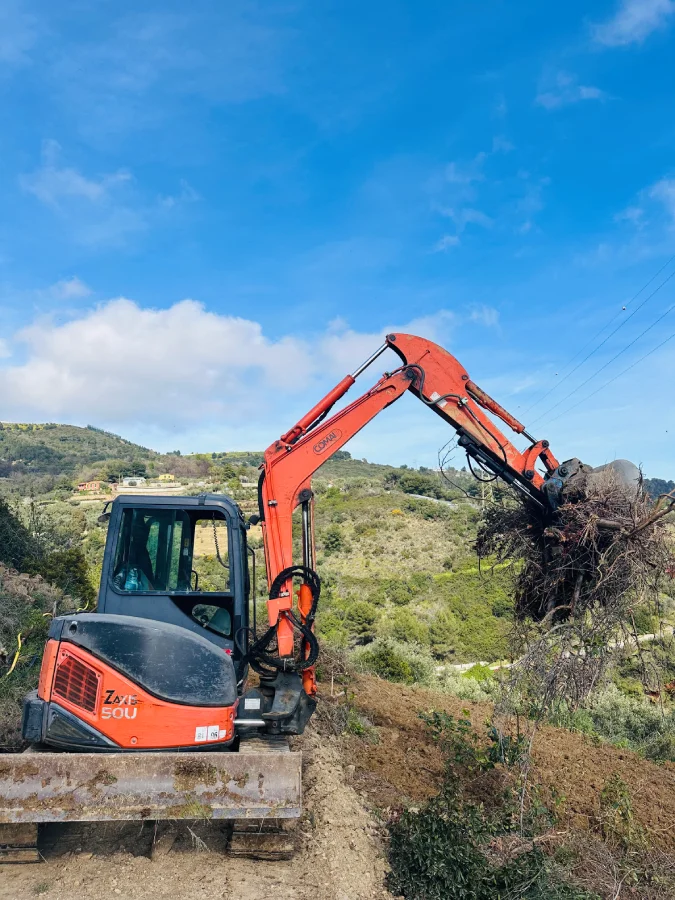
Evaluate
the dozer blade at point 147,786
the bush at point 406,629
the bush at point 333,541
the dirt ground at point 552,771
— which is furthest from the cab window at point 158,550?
the bush at point 333,541

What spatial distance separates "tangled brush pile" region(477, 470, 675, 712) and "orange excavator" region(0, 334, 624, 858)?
1.35ft

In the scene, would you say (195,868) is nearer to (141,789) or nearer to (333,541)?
(141,789)

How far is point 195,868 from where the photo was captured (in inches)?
180

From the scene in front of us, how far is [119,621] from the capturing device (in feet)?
16.1

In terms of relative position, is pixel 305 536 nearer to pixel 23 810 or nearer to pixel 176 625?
pixel 176 625

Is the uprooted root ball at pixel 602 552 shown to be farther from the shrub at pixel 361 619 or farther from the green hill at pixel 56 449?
the green hill at pixel 56 449

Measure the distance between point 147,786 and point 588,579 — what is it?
14.9ft

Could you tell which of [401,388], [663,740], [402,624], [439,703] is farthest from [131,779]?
[402,624]

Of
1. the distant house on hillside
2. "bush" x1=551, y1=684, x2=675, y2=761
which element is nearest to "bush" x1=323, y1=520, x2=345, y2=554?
"bush" x1=551, y1=684, x2=675, y2=761

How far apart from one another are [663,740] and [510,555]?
476cm

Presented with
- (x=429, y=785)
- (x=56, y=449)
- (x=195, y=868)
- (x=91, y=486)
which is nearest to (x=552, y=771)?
(x=429, y=785)

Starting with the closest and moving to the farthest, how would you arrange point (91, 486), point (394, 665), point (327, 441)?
point (327, 441), point (394, 665), point (91, 486)

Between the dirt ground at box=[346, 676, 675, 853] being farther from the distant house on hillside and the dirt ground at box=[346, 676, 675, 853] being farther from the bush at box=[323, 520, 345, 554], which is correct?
the distant house on hillside

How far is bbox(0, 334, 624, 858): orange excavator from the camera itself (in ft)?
14.7
